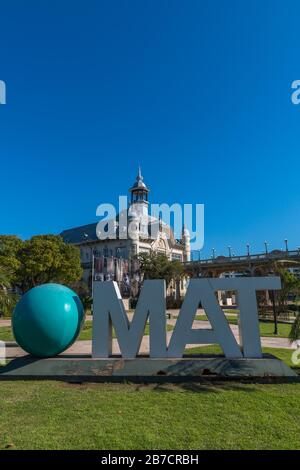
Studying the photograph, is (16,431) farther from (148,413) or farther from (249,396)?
(249,396)

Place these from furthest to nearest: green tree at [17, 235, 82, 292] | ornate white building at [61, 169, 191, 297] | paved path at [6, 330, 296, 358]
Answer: ornate white building at [61, 169, 191, 297]
green tree at [17, 235, 82, 292]
paved path at [6, 330, 296, 358]

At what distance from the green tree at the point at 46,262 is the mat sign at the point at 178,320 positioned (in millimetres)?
39761

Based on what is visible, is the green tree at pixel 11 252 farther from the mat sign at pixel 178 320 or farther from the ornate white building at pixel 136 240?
the mat sign at pixel 178 320

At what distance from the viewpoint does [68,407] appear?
7.25 metres

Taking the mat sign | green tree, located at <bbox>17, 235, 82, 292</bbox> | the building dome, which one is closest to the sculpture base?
the mat sign

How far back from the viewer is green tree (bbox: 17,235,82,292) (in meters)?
48.0

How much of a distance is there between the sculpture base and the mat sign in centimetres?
31

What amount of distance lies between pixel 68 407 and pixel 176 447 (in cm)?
283

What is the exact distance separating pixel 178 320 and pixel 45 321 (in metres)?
3.63

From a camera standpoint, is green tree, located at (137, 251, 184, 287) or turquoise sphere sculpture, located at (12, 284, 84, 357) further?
green tree, located at (137, 251, 184, 287)

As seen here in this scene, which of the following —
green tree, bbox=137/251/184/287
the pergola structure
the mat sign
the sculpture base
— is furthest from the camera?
the pergola structure

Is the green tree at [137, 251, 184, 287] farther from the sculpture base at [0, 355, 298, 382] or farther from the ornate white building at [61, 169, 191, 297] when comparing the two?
the sculpture base at [0, 355, 298, 382]
